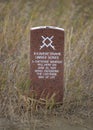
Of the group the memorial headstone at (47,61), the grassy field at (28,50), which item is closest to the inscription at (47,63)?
the memorial headstone at (47,61)

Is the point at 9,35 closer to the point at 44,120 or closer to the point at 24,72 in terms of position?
the point at 24,72

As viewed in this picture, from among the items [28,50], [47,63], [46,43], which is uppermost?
[46,43]

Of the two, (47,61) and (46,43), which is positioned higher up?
(46,43)

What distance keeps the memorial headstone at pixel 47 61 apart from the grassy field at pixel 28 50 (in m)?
0.13

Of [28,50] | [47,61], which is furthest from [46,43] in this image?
[28,50]

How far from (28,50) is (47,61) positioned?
0.88 meters

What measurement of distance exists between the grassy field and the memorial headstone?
0.43ft

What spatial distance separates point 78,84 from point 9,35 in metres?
1.51

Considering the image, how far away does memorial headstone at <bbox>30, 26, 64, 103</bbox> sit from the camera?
561cm

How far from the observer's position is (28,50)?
21.2 feet

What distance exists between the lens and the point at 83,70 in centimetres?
612

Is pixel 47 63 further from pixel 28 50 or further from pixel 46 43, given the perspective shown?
pixel 28 50

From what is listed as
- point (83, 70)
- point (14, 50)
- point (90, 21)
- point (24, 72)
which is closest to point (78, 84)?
point (83, 70)

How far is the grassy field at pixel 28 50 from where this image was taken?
563cm
